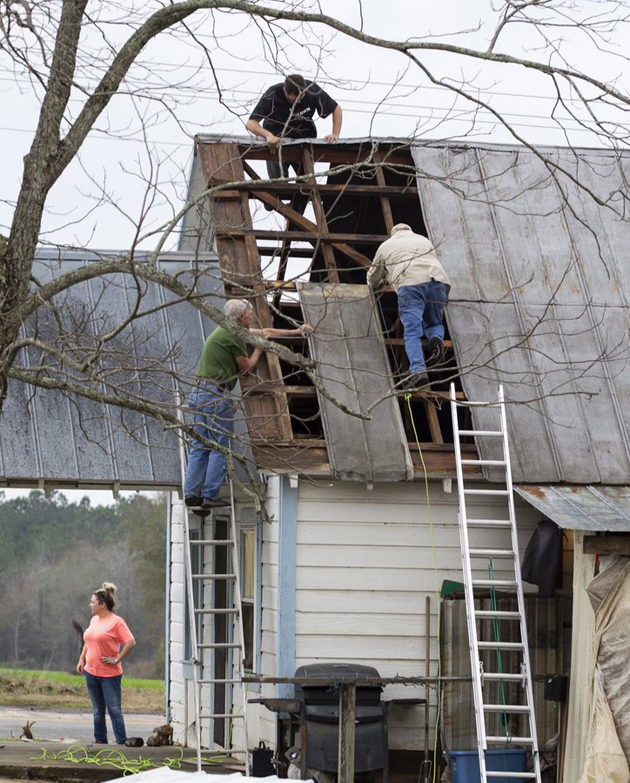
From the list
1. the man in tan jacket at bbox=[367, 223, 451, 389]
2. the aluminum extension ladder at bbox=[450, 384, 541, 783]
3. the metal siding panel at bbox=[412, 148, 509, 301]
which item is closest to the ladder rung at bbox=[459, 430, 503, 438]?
the aluminum extension ladder at bbox=[450, 384, 541, 783]

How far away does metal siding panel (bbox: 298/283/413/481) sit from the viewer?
427 inches

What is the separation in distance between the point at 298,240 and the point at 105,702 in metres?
5.03

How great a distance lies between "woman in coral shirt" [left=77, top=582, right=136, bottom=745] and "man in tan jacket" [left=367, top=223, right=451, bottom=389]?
4.10 meters

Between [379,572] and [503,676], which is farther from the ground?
[379,572]

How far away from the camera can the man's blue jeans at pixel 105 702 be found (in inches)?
512

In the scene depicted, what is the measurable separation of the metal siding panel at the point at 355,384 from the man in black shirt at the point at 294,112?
6.03 feet

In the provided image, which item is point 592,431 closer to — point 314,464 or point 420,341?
point 420,341

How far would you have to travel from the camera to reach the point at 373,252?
45.7 ft

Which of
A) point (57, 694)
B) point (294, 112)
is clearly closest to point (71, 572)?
point (57, 694)

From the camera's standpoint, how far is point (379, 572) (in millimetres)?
10938

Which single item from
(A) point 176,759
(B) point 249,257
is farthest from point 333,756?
(B) point 249,257

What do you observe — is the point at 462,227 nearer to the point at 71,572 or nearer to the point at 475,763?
the point at 475,763

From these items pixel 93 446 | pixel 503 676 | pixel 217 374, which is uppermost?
pixel 217 374

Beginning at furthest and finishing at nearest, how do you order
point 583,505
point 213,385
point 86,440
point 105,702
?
point 105,702, point 86,440, point 213,385, point 583,505
